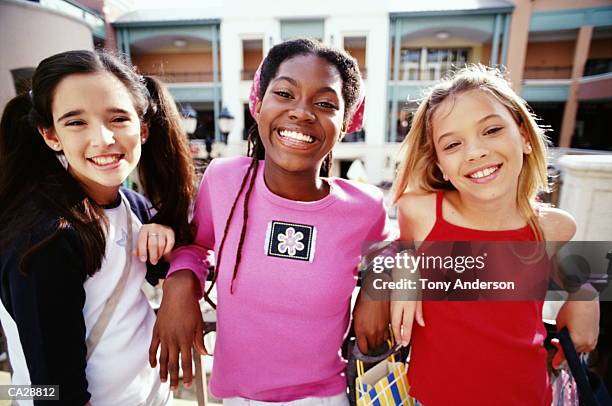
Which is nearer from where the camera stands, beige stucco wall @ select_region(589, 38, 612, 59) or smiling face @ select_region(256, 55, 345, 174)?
smiling face @ select_region(256, 55, 345, 174)

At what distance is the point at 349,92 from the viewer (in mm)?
1176

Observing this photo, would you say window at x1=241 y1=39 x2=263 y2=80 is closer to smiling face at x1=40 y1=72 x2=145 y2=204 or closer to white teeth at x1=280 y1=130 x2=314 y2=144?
smiling face at x1=40 y1=72 x2=145 y2=204

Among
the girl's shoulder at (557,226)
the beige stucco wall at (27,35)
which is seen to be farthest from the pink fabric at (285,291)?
the beige stucco wall at (27,35)

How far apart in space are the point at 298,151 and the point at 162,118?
62 centimetres

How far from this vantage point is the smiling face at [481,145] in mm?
1047

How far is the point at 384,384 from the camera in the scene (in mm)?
1082

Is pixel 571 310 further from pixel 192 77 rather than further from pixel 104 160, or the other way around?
pixel 192 77

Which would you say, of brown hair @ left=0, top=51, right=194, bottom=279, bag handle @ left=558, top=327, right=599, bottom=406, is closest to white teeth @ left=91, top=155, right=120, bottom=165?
brown hair @ left=0, top=51, right=194, bottom=279

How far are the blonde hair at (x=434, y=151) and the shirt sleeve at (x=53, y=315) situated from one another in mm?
1061

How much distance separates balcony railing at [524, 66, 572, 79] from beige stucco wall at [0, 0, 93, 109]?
57.9 ft

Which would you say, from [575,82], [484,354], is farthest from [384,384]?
[575,82]

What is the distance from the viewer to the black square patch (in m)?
1.06

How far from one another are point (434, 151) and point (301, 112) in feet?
1.75

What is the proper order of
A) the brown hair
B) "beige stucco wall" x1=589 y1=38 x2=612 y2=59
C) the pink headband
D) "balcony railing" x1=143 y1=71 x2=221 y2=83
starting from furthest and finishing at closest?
"balcony railing" x1=143 y1=71 x2=221 y2=83, "beige stucco wall" x1=589 y1=38 x2=612 y2=59, the pink headband, the brown hair
